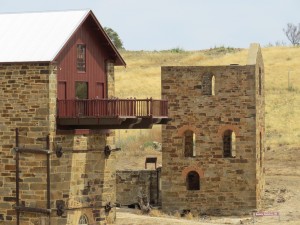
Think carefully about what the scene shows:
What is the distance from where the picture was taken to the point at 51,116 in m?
35.4

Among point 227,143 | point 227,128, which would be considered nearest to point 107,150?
point 227,128

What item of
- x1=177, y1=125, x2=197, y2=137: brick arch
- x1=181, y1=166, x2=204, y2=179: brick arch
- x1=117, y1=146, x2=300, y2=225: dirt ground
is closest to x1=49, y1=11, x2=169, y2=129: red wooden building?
x1=117, y1=146, x2=300, y2=225: dirt ground

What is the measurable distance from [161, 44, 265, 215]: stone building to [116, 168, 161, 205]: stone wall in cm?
177

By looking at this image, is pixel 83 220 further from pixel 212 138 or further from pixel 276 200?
→ pixel 276 200

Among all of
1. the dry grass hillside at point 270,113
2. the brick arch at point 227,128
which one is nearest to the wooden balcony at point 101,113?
the dry grass hillside at point 270,113

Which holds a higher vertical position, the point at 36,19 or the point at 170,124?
the point at 36,19

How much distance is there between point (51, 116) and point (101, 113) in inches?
71.7

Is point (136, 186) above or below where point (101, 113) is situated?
below

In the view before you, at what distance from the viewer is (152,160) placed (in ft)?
175

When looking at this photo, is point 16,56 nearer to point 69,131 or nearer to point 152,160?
point 69,131

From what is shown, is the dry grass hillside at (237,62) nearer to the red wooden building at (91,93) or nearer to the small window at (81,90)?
the red wooden building at (91,93)

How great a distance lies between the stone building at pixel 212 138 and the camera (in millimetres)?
47438

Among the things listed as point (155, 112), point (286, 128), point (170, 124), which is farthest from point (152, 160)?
point (286, 128)

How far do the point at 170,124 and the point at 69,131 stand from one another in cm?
1251
